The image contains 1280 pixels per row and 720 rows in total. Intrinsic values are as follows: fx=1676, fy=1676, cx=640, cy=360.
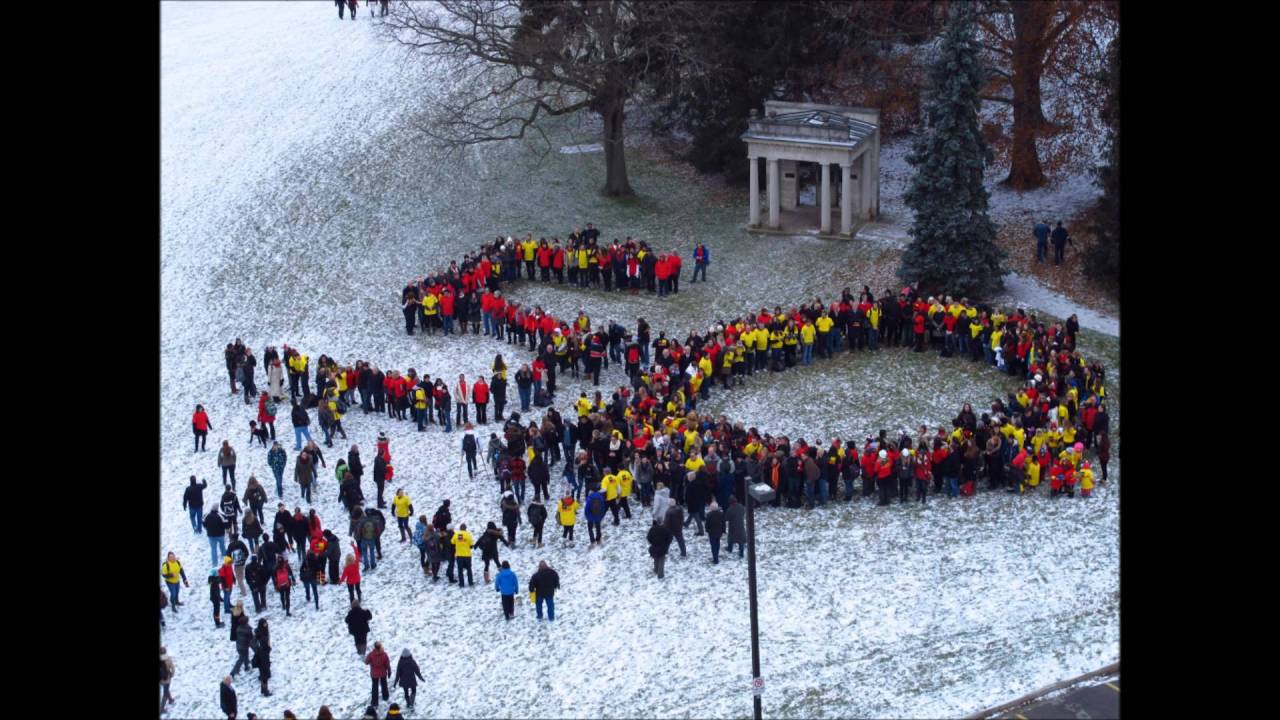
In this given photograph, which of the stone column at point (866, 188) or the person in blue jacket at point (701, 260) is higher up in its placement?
the stone column at point (866, 188)

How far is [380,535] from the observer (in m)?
30.4

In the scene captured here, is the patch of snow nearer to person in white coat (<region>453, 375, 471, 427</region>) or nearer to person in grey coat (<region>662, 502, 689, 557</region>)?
person in white coat (<region>453, 375, 471, 427</region>)

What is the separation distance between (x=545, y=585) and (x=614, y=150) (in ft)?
80.5

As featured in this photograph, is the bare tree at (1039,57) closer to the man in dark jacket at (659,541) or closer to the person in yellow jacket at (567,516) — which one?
the person in yellow jacket at (567,516)

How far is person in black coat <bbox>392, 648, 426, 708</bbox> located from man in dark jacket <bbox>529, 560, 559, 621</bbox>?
261 cm

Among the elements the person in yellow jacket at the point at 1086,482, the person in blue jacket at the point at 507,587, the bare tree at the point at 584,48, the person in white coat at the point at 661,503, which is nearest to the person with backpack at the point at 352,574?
the person in blue jacket at the point at 507,587

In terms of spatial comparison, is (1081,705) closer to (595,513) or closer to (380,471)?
(595,513)

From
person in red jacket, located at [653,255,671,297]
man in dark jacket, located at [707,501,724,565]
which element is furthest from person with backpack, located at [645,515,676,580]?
person in red jacket, located at [653,255,671,297]

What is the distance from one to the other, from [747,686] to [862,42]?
2720 centimetres

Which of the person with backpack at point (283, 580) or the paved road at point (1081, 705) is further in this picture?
the person with backpack at point (283, 580)

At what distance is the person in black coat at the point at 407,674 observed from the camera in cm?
2544

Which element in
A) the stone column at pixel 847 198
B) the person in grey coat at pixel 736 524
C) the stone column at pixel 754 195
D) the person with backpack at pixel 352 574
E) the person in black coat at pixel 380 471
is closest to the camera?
the person with backpack at pixel 352 574

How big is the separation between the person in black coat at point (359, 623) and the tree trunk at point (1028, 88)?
26.1 metres
